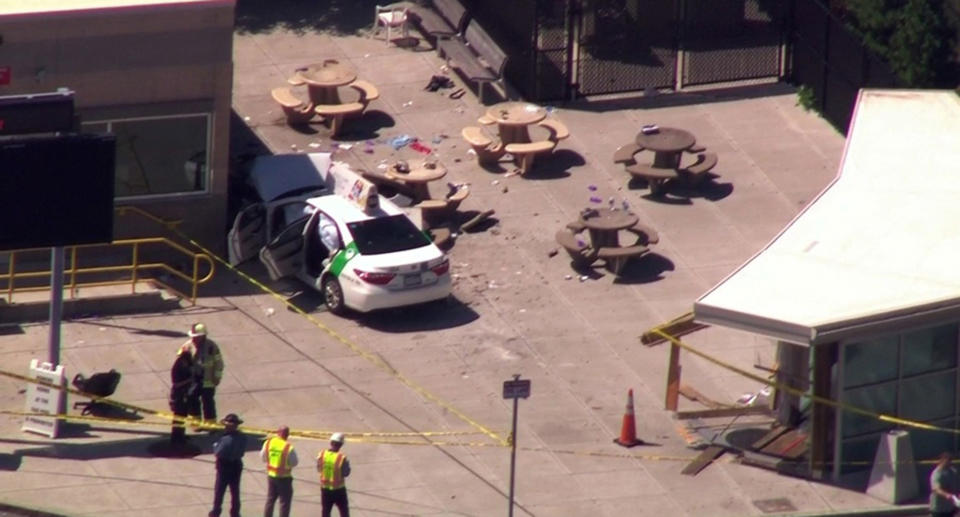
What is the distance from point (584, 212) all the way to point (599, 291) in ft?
4.82

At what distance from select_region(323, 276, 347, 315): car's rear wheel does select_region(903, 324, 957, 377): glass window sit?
8.27m

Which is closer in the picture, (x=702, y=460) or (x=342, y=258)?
(x=702, y=460)

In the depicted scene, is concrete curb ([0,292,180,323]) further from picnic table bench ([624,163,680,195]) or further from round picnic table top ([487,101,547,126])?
picnic table bench ([624,163,680,195])

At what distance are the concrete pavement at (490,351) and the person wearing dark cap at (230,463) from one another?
2.25 ft

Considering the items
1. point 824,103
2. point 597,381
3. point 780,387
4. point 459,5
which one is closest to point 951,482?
point 780,387

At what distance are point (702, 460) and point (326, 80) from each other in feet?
41.0

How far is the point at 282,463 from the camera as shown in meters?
26.9

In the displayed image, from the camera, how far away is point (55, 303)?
29953mm

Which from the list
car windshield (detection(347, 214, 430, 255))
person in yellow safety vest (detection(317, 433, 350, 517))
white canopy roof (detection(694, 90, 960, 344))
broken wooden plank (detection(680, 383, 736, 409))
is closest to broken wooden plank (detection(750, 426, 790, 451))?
broken wooden plank (detection(680, 383, 736, 409))

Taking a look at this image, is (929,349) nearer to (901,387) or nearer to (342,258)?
→ (901,387)

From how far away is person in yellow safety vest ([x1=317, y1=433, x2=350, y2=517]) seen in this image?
2675cm

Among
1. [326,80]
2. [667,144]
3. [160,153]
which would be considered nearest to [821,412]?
[667,144]

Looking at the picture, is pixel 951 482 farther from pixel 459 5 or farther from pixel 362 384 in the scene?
pixel 459 5

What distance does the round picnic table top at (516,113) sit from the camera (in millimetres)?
38406
